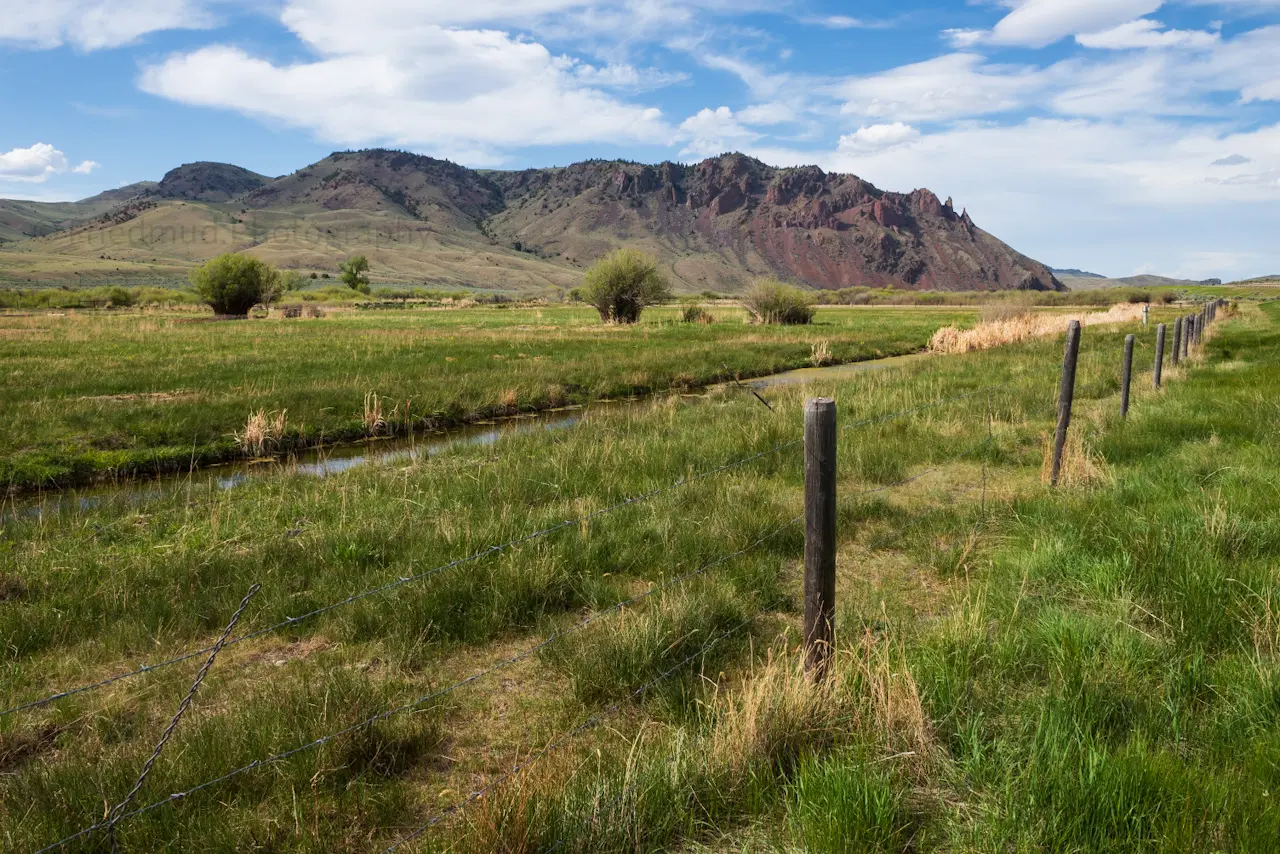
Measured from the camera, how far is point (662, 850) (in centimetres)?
295

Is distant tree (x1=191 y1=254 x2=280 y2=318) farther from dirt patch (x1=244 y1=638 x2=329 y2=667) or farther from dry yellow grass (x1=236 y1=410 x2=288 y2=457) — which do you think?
dirt patch (x1=244 y1=638 x2=329 y2=667)

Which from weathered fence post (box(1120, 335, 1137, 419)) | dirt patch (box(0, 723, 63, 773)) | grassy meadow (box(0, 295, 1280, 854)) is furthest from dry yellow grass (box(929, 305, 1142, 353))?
dirt patch (box(0, 723, 63, 773))

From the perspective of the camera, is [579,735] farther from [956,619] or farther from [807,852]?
[956,619]

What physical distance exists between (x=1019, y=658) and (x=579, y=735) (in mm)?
2430

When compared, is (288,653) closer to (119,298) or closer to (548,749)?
(548,749)

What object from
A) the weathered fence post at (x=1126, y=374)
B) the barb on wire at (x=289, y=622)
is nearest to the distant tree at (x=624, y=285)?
the weathered fence post at (x=1126, y=374)

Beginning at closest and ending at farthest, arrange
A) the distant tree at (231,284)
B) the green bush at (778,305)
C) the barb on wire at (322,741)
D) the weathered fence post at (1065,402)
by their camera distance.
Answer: the barb on wire at (322,741), the weathered fence post at (1065,402), the green bush at (778,305), the distant tree at (231,284)

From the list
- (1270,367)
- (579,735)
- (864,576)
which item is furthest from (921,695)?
(1270,367)

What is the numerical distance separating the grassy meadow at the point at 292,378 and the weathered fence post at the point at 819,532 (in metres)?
12.7

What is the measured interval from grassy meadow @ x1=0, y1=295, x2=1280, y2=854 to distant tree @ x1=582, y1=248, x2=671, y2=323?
3919cm

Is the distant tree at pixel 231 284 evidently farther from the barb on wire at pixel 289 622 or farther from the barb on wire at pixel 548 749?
the barb on wire at pixel 548 749

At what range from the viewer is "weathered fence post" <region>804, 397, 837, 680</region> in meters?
3.65

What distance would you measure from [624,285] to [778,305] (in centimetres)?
996

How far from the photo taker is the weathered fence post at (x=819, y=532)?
3.65 meters
